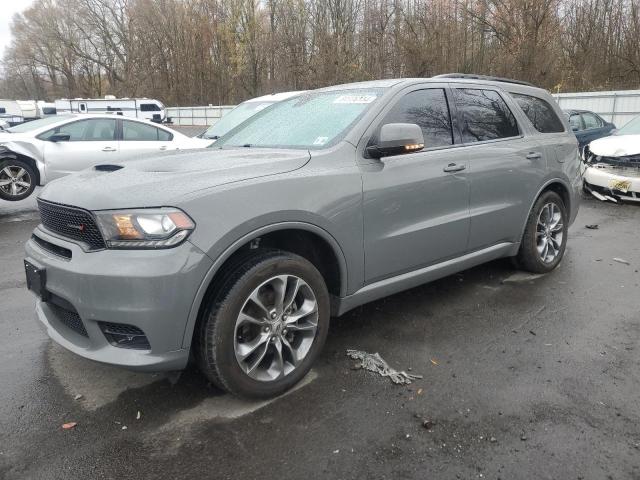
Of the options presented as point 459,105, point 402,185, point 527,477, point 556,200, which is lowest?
point 527,477

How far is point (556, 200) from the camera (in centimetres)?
501

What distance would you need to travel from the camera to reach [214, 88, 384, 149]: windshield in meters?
3.45

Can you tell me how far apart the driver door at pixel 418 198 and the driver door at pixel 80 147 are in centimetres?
672

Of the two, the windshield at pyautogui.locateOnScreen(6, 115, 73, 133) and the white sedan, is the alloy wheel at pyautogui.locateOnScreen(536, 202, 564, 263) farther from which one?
the windshield at pyautogui.locateOnScreen(6, 115, 73, 133)

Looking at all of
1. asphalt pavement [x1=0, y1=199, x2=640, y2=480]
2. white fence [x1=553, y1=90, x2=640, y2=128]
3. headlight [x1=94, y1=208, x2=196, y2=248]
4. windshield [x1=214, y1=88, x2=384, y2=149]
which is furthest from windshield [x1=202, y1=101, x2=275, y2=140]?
white fence [x1=553, y1=90, x2=640, y2=128]

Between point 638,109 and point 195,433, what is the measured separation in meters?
21.2

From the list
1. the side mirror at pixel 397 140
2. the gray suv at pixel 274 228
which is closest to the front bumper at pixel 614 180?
the gray suv at pixel 274 228

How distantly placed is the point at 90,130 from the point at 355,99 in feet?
23.9

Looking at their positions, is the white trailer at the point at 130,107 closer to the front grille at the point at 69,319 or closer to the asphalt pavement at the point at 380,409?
the asphalt pavement at the point at 380,409

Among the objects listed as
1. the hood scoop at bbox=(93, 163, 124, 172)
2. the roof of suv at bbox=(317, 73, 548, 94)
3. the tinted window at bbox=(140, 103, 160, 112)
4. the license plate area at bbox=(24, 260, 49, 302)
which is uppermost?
the tinted window at bbox=(140, 103, 160, 112)

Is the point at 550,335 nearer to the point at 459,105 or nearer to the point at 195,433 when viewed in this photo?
the point at 459,105

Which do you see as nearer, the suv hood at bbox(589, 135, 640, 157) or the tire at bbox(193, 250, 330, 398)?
the tire at bbox(193, 250, 330, 398)

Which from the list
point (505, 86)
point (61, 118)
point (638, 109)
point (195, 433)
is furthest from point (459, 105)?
point (638, 109)

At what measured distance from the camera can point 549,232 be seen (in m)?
4.99
